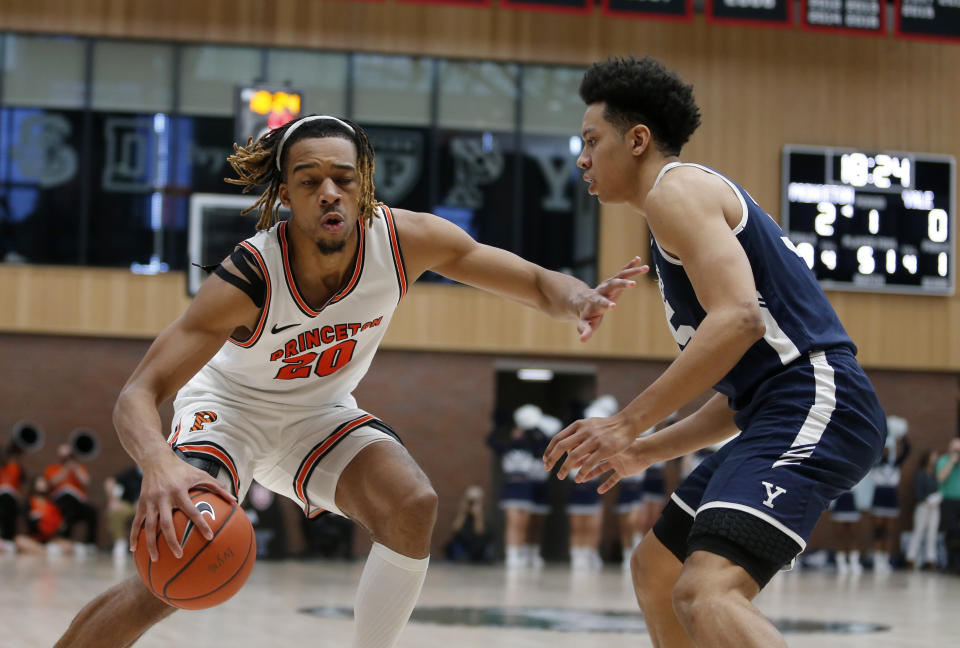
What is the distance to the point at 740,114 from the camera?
56.4ft

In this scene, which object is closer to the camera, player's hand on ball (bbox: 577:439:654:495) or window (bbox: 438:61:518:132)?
player's hand on ball (bbox: 577:439:654:495)

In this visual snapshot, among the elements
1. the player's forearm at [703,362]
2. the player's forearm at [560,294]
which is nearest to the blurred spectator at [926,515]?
the player's forearm at [560,294]

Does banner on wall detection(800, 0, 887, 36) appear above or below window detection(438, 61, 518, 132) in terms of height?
above

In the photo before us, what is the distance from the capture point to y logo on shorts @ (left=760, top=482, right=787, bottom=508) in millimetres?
2957

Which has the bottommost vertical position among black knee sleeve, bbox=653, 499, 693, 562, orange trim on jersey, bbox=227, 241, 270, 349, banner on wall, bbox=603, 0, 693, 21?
black knee sleeve, bbox=653, 499, 693, 562

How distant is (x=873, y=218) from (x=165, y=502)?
1412cm

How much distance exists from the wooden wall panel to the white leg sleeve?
1236 cm

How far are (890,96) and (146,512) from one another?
16.3 m

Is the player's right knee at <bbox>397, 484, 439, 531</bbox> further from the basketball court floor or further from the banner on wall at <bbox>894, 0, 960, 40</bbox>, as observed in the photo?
the banner on wall at <bbox>894, 0, 960, 40</bbox>

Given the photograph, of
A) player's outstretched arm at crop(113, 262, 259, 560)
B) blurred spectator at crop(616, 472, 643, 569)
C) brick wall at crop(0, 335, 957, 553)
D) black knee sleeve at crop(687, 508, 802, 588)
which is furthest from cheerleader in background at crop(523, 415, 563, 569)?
black knee sleeve at crop(687, 508, 802, 588)

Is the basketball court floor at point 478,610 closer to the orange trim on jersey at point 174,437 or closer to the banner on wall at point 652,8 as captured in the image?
the orange trim on jersey at point 174,437

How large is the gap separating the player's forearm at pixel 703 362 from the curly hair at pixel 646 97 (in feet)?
2.60

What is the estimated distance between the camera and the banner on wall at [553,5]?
14289 mm

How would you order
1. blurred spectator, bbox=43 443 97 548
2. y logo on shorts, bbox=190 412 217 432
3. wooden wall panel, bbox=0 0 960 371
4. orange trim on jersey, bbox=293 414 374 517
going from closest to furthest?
y logo on shorts, bbox=190 412 217 432 < orange trim on jersey, bbox=293 414 374 517 < blurred spectator, bbox=43 443 97 548 < wooden wall panel, bbox=0 0 960 371
